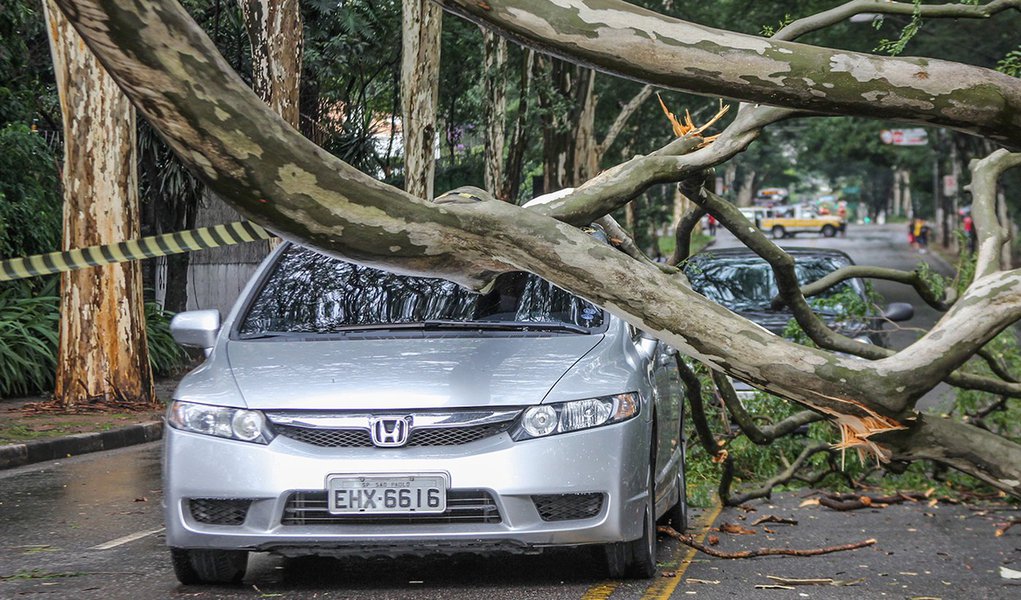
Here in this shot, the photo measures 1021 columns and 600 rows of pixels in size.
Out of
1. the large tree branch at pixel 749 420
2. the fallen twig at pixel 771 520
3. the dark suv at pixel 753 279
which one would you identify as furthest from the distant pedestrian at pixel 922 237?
the fallen twig at pixel 771 520

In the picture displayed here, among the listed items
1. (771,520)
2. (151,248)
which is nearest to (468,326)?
(771,520)

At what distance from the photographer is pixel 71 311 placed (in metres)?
16.2

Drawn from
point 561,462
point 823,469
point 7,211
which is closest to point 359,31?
point 7,211

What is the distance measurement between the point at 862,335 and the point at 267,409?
22.6ft

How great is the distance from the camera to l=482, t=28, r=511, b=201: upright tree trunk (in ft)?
82.0

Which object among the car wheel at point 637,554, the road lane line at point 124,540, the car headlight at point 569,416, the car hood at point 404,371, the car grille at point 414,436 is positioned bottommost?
the road lane line at point 124,540

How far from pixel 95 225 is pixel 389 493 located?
10764 mm

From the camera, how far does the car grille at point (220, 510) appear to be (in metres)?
6.34

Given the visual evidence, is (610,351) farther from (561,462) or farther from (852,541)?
(852,541)

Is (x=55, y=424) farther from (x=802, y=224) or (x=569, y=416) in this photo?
(x=802, y=224)

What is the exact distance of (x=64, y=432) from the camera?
13.8 m

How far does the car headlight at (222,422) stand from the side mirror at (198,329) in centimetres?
69

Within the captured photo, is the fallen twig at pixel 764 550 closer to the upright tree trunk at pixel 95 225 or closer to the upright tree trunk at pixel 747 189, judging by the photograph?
the upright tree trunk at pixel 95 225

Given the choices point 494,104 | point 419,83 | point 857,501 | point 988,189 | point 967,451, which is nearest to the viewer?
point 967,451
